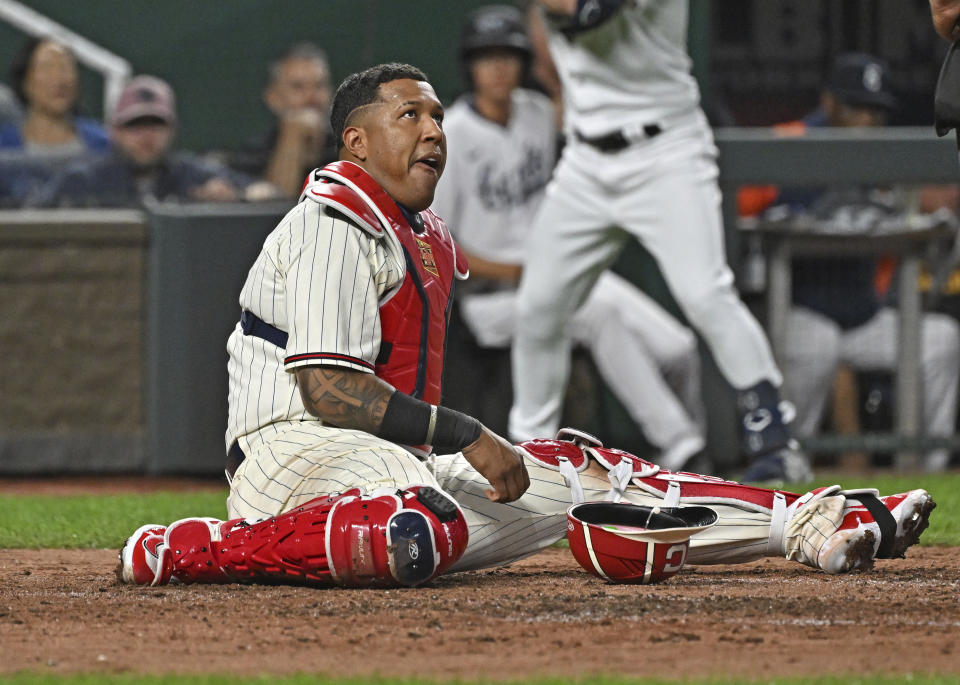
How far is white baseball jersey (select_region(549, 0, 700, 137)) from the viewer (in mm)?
5797

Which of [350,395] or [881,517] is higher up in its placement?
[350,395]

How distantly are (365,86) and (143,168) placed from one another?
4377 mm

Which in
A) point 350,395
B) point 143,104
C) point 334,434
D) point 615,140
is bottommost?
point 334,434

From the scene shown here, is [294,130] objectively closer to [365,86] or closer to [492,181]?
[492,181]

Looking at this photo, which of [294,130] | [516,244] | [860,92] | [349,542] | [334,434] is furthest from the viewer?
[294,130]

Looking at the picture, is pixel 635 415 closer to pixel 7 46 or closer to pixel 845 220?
pixel 845 220

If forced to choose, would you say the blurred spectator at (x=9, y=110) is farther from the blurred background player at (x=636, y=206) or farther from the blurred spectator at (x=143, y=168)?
the blurred background player at (x=636, y=206)

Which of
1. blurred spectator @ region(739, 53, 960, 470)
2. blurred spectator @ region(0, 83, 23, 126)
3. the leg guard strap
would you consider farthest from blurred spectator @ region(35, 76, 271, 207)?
the leg guard strap

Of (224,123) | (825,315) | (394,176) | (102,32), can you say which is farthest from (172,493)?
(102,32)

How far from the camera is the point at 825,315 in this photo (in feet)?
21.9

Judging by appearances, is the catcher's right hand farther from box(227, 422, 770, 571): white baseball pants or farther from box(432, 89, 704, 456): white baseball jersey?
box(432, 89, 704, 456): white baseball jersey

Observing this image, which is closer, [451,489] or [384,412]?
[384,412]

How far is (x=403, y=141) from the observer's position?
11.1 ft

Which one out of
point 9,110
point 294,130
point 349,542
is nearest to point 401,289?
point 349,542
